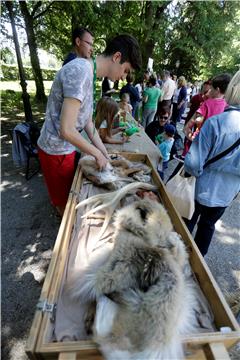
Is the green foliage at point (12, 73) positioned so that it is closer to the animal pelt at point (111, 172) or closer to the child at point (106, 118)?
the child at point (106, 118)

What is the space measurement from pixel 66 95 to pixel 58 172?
0.80 meters

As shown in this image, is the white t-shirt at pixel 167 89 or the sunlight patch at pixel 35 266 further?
the white t-shirt at pixel 167 89

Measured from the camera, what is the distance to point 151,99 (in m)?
7.54

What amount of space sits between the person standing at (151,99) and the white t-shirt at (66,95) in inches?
232

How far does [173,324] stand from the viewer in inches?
36.9

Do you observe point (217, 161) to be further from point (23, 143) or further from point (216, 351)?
point (23, 143)

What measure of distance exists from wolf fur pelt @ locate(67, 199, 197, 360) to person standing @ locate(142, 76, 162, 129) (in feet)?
22.4

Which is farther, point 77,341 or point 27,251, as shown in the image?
point 27,251

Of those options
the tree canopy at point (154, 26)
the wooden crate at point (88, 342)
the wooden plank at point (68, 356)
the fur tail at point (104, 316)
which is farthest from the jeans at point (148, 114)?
the wooden plank at point (68, 356)

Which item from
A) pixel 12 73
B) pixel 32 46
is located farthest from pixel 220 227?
pixel 12 73

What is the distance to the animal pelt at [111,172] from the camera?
220cm

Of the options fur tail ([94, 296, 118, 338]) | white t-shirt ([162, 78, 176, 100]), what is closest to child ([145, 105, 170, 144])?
fur tail ([94, 296, 118, 338])

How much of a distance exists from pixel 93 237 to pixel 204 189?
118cm

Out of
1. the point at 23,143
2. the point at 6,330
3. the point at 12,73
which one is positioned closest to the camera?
the point at 6,330
